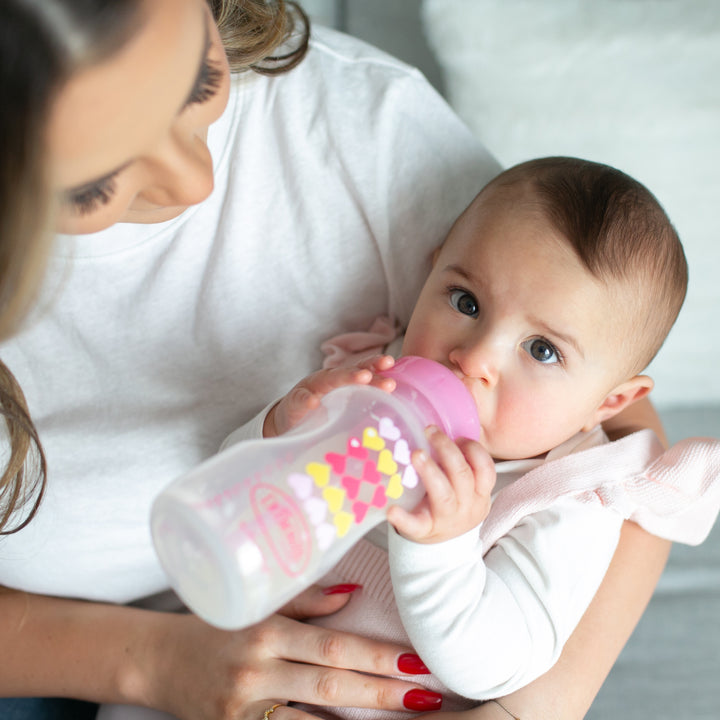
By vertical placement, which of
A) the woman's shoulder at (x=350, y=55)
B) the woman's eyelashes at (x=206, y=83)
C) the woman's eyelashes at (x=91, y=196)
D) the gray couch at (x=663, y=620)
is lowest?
the gray couch at (x=663, y=620)

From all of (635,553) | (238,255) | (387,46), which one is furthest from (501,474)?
(387,46)

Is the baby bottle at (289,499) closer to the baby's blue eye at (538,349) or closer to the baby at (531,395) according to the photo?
the baby at (531,395)

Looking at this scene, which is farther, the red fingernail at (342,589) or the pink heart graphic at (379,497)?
the red fingernail at (342,589)

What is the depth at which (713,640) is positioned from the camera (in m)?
1.50

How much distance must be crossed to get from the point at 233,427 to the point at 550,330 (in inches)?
22.7

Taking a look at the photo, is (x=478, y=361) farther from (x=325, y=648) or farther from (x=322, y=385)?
(x=325, y=648)

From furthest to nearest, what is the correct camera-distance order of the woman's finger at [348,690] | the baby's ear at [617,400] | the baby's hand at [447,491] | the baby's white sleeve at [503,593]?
the baby's ear at [617,400], the woman's finger at [348,690], the baby's white sleeve at [503,593], the baby's hand at [447,491]

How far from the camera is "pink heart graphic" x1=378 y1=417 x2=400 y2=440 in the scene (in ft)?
2.63

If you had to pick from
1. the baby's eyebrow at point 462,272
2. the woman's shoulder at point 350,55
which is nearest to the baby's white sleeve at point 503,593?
the baby's eyebrow at point 462,272

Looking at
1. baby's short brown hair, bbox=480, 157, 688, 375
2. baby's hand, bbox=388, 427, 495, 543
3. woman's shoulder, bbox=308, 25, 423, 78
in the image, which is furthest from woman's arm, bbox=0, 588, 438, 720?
woman's shoulder, bbox=308, 25, 423, 78

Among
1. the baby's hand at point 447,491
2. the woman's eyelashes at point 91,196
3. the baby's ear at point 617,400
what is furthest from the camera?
the baby's ear at point 617,400

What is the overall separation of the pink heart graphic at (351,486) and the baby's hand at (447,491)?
0.05 meters

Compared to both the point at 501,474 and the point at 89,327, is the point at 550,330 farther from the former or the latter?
the point at 89,327

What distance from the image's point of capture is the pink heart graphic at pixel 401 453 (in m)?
0.80
